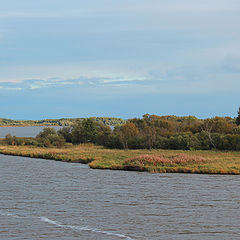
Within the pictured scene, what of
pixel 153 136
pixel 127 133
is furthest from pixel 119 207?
pixel 127 133

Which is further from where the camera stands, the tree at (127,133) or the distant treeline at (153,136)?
the tree at (127,133)

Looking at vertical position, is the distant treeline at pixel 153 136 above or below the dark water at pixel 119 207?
above

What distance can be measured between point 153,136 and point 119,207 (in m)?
50.3

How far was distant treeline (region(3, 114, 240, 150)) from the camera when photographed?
71.1 metres

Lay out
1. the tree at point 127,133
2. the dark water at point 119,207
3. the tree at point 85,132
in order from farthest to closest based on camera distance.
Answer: the tree at point 85,132 → the tree at point 127,133 → the dark water at point 119,207

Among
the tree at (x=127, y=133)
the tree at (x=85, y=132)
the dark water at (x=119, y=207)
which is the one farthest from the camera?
the tree at (x=85, y=132)

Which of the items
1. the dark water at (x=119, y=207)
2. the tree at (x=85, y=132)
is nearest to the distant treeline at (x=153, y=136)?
the tree at (x=85, y=132)

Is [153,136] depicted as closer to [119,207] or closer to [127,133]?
[127,133]

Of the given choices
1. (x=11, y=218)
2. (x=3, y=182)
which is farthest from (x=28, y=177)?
(x=11, y=218)

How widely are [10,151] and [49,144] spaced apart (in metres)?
15.4

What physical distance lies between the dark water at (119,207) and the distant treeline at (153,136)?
94.4 ft

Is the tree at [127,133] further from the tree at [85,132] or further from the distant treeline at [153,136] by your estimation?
the tree at [85,132]

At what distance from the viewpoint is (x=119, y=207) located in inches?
1073

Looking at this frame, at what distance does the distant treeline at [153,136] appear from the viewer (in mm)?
71062
